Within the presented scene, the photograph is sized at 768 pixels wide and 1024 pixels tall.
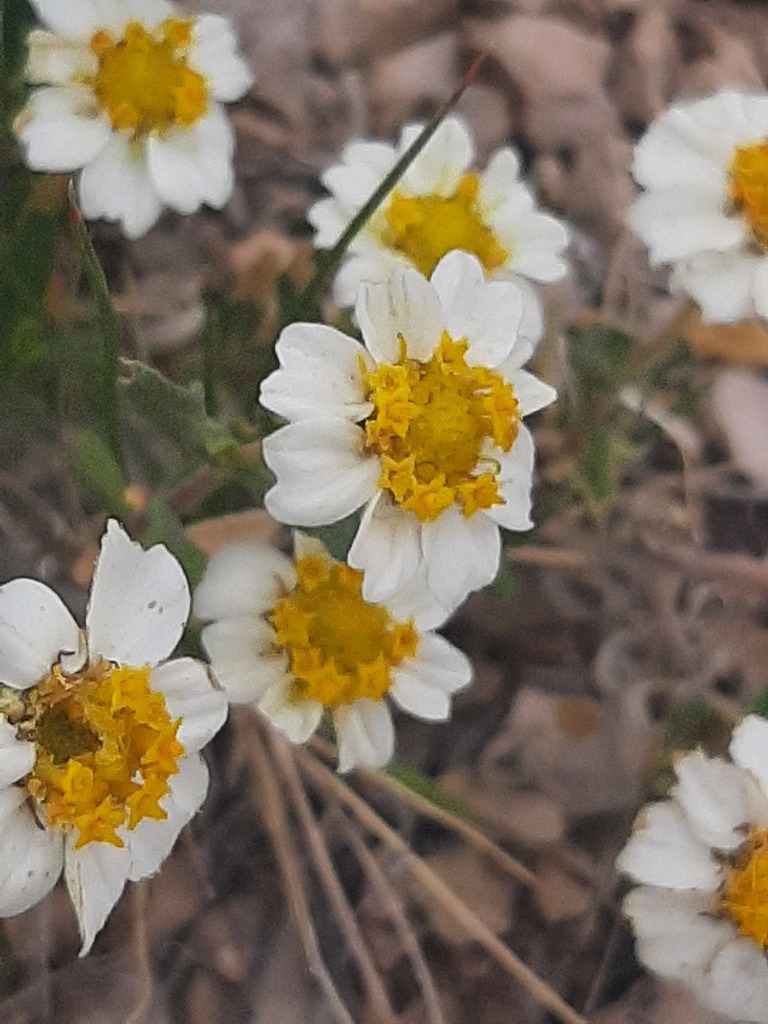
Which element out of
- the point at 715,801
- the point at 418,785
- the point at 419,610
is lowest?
the point at 418,785

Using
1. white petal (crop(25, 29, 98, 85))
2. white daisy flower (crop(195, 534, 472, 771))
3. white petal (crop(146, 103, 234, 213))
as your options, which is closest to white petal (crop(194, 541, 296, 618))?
white daisy flower (crop(195, 534, 472, 771))

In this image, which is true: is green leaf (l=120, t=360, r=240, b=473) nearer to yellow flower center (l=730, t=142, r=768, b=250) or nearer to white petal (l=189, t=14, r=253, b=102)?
white petal (l=189, t=14, r=253, b=102)

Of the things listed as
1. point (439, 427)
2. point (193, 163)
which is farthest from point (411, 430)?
point (193, 163)

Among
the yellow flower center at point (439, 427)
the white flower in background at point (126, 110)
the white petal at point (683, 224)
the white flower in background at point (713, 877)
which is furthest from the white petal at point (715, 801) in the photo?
the white flower in background at point (126, 110)

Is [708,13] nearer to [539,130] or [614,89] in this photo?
[614,89]

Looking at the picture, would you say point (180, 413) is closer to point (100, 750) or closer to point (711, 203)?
point (100, 750)

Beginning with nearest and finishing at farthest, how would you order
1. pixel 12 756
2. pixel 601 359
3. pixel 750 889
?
pixel 12 756, pixel 750 889, pixel 601 359
